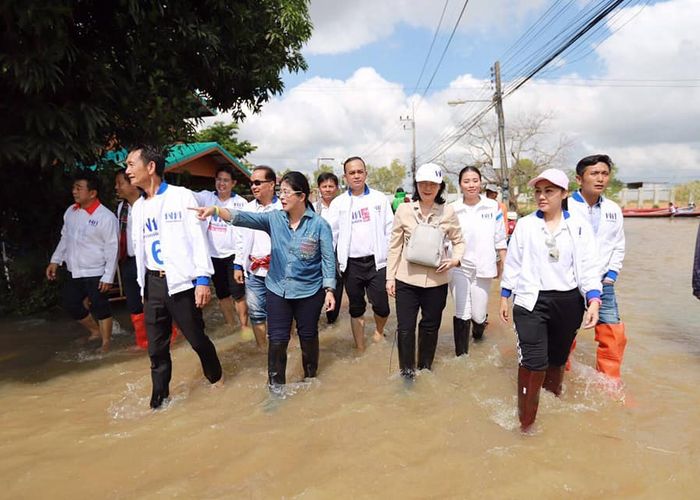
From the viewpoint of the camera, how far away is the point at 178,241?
3514 millimetres

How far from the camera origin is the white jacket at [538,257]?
3.08 m

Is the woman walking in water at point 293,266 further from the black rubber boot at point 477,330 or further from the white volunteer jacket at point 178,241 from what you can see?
the black rubber boot at point 477,330

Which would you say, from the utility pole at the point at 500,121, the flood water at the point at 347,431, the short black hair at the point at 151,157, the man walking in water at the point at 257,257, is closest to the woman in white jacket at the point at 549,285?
the flood water at the point at 347,431

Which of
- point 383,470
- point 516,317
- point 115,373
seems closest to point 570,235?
point 516,317

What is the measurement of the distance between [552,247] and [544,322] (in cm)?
50

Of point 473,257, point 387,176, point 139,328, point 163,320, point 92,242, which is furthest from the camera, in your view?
point 387,176

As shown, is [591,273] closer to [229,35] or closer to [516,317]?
[516,317]

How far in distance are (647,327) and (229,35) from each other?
661cm

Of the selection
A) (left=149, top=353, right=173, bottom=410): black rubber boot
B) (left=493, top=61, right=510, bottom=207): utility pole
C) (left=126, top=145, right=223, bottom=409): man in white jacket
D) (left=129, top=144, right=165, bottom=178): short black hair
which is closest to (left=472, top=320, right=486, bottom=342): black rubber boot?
(left=126, top=145, right=223, bottom=409): man in white jacket

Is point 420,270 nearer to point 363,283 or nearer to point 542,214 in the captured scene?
point 542,214

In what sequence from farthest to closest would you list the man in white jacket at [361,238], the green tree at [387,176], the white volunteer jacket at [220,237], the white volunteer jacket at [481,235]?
the green tree at [387,176] < the white volunteer jacket at [220,237] < the man in white jacket at [361,238] < the white volunteer jacket at [481,235]

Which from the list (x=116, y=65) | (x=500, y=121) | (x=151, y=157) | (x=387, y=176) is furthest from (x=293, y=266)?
(x=387, y=176)

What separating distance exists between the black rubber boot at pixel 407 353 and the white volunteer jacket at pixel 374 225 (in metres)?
1.12

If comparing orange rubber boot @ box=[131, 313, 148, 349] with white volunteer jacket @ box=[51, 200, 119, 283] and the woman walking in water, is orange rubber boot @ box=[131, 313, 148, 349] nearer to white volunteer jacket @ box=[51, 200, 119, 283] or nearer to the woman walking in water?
white volunteer jacket @ box=[51, 200, 119, 283]
